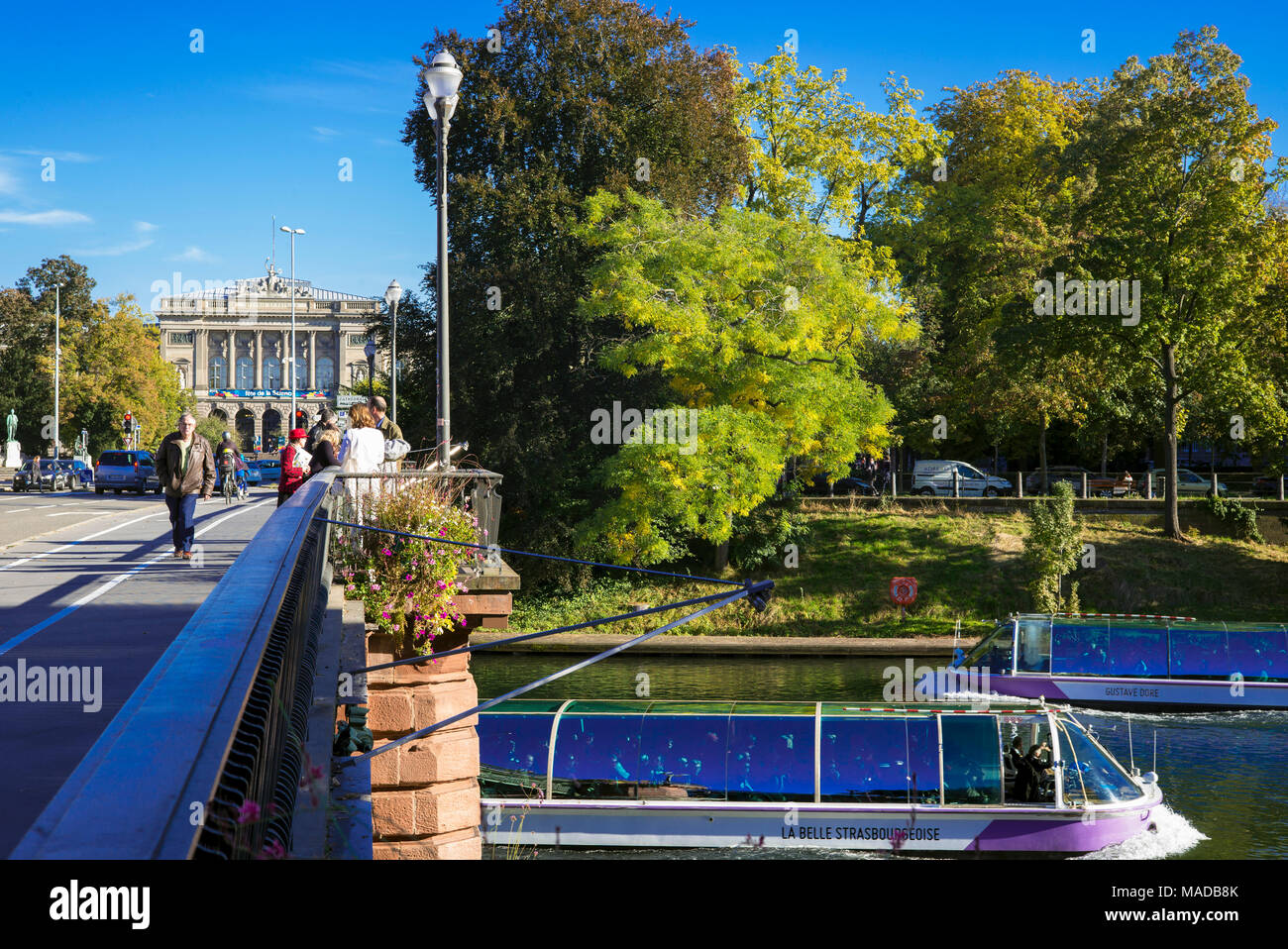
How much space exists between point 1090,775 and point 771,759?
5.32 meters

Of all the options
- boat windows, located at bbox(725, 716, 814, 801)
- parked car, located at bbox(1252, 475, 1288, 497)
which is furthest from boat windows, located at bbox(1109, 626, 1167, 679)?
parked car, located at bbox(1252, 475, 1288, 497)

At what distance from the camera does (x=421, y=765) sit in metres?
12.0

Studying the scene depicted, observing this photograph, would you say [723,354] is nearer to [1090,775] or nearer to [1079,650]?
[1079,650]

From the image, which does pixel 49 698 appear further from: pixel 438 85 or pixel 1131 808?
pixel 1131 808

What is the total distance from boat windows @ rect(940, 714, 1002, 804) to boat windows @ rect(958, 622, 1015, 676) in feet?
38.1

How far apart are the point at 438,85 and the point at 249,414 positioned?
12596 centimetres

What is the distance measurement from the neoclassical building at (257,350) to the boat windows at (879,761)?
381 ft

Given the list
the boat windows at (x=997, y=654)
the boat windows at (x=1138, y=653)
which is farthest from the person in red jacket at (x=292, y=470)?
the boat windows at (x=1138, y=653)

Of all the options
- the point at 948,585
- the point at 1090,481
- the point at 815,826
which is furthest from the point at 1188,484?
the point at 815,826

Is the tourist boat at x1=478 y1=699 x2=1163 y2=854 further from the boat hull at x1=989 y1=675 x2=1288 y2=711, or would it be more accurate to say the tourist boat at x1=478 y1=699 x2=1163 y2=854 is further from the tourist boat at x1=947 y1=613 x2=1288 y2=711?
the boat hull at x1=989 y1=675 x2=1288 y2=711

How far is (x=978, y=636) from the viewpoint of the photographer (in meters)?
37.2

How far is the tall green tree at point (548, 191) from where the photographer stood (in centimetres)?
3731

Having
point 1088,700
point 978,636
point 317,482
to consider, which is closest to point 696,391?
point 978,636
